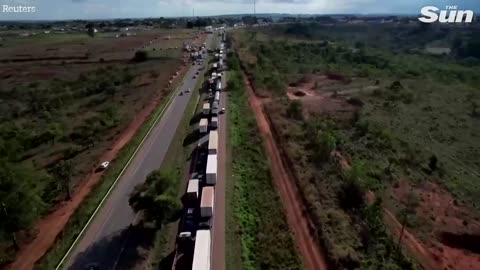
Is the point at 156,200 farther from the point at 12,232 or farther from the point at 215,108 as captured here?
the point at 215,108

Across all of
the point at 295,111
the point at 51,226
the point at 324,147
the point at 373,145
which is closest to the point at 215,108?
the point at 295,111

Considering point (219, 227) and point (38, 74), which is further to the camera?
point (38, 74)

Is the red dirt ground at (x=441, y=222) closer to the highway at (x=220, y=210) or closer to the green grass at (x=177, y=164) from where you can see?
the highway at (x=220, y=210)

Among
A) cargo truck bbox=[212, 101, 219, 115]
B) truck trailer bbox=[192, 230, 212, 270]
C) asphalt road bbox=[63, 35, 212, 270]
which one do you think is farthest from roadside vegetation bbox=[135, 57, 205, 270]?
cargo truck bbox=[212, 101, 219, 115]

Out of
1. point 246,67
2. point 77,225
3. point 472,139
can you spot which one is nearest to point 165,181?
point 77,225

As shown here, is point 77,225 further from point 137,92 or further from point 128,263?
point 137,92

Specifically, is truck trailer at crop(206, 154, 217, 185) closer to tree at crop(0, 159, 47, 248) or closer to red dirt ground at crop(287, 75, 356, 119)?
tree at crop(0, 159, 47, 248)
